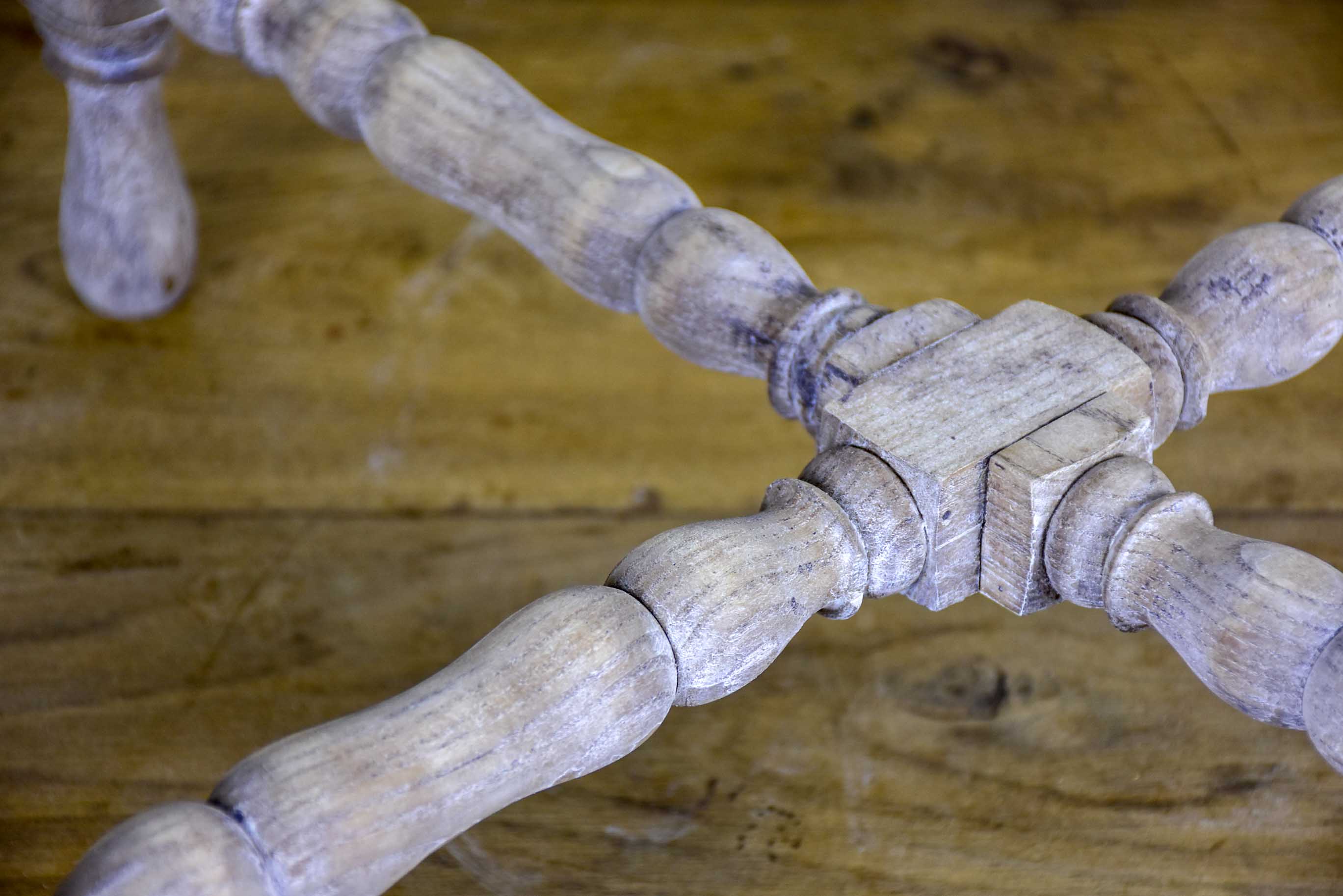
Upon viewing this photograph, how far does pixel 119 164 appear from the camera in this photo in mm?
833

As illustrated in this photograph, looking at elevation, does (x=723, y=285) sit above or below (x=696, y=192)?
above

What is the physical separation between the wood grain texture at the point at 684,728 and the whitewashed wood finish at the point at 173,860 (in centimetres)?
22

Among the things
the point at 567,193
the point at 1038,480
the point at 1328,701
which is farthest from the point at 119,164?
the point at 1328,701

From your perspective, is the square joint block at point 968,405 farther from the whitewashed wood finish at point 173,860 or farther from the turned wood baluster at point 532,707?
the whitewashed wood finish at point 173,860

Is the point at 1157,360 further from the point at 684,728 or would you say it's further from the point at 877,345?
the point at 684,728

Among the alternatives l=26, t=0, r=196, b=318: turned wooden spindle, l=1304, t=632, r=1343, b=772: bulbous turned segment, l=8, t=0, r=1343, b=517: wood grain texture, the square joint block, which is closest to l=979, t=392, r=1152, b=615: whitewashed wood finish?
the square joint block

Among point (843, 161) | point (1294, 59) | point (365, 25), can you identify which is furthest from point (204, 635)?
point (1294, 59)

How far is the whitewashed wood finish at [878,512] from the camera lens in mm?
515

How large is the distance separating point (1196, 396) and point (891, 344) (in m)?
0.13

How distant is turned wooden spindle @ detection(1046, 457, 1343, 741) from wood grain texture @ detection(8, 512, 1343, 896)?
0.15 m

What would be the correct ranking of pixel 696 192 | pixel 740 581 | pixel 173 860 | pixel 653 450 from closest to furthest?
1. pixel 173 860
2. pixel 740 581
3. pixel 653 450
4. pixel 696 192

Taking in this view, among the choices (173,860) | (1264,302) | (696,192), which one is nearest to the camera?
(173,860)

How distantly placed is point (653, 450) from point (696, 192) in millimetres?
227

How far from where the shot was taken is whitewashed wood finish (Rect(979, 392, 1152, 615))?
1.66ft
